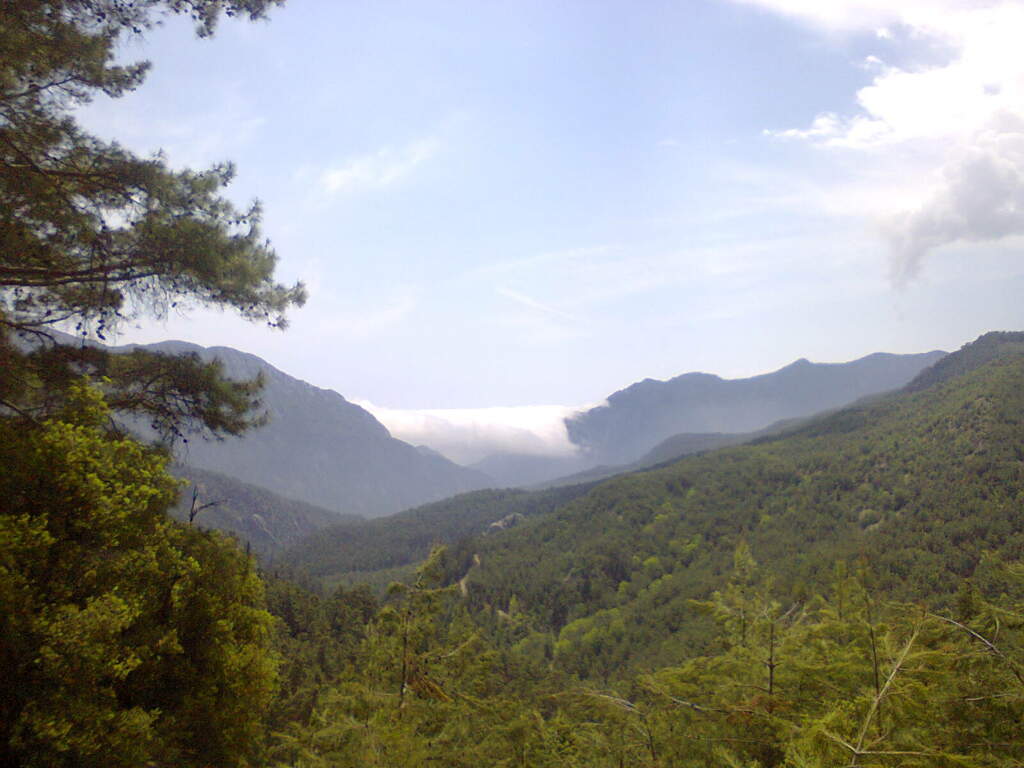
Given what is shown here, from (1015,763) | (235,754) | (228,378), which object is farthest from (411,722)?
(228,378)

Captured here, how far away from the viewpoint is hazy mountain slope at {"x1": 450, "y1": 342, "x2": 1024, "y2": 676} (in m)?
82.9

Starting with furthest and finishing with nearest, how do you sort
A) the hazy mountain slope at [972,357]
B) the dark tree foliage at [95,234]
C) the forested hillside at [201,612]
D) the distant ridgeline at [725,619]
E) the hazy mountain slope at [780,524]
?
the hazy mountain slope at [972,357] → the hazy mountain slope at [780,524] → the dark tree foliage at [95,234] → the distant ridgeline at [725,619] → the forested hillside at [201,612]

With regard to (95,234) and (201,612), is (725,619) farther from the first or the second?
(95,234)

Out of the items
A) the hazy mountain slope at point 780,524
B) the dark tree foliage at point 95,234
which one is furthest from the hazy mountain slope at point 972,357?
the dark tree foliage at point 95,234

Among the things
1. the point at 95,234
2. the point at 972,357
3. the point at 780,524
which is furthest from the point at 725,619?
the point at 972,357

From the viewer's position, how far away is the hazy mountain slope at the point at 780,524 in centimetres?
8294

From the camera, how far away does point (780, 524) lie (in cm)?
11938

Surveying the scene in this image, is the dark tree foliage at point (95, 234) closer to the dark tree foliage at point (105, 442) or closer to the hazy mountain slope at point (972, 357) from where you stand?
the dark tree foliage at point (105, 442)

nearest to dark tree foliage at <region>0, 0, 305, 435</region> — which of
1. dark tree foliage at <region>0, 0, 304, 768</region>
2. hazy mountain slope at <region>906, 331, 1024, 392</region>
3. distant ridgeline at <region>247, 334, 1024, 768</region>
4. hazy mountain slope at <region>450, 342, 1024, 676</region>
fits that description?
dark tree foliage at <region>0, 0, 304, 768</region>

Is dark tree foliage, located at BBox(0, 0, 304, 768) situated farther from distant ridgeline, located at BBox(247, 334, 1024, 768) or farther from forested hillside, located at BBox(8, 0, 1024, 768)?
distant ridgeline, located at BBox(247, 334, 1024, 768)

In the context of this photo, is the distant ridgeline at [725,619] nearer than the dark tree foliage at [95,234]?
Yes

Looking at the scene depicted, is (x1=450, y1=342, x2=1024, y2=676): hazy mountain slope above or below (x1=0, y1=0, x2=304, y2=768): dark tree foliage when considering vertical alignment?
below

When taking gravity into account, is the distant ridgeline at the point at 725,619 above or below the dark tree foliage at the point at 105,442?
below

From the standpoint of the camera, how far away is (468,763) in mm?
7969
